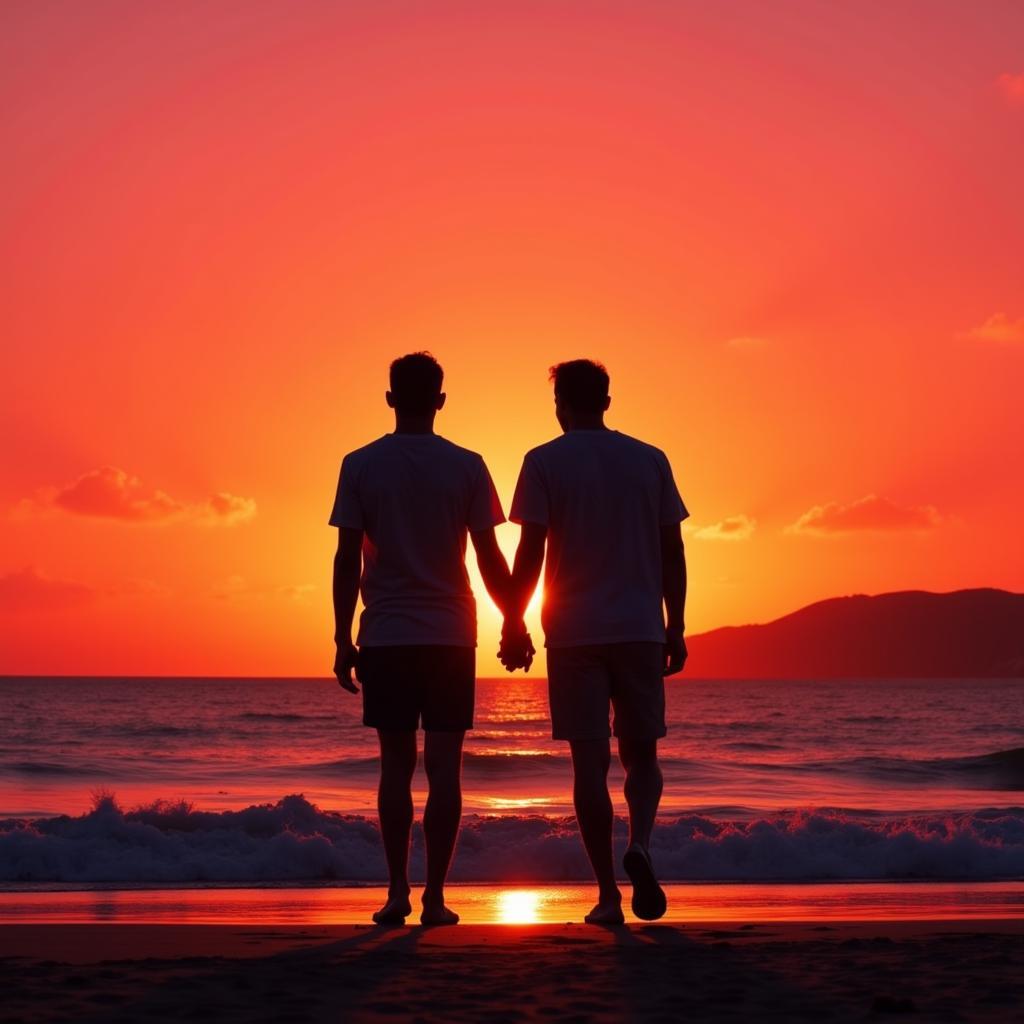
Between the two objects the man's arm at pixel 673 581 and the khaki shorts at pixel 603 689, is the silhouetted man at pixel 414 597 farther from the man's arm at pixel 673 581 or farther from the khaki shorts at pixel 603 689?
the man's arm at pixel 673 581

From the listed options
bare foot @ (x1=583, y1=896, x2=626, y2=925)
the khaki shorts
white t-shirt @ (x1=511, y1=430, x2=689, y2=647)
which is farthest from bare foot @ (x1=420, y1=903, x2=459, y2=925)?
white t-shirt @ (x1=511, y1=430, x2=689, y2=647)

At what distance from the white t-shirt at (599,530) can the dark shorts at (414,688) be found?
40 cm

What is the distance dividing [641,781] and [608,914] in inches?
20.3

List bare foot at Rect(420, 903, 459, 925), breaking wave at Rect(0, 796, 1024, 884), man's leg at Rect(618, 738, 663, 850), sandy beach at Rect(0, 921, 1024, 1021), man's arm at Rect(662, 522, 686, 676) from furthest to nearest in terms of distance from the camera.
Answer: breaking wave at Rect(0, 796, 1024, 884)
man's arm at Rect(662, 522, 686, 676)
bare foot at Rect(420, 903, 459, 925)
man's leg at Rect(618, 738, 663, 850)
sandy beach at Rect(0, 921, 1024, 1021)

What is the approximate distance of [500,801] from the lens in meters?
19.0

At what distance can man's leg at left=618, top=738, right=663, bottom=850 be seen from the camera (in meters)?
5.20

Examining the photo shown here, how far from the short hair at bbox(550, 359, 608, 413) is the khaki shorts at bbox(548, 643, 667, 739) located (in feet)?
3.21

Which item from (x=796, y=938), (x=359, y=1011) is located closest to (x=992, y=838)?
(x=796, y=938)

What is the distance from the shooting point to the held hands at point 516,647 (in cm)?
523

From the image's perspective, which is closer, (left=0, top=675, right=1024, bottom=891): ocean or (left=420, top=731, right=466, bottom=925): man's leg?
(left=420, top=731, right=466, bottom=925): man's leg

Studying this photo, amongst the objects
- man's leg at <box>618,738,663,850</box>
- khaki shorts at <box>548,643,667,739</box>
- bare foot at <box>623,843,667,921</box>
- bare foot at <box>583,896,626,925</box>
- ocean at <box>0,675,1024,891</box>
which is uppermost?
khaki shorts at <box>548,643,667,739</box>

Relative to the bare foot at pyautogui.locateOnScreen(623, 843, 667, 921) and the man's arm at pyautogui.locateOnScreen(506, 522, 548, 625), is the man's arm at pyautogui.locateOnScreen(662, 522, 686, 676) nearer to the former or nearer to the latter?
the man's arm at pyautogui.locateOnScreen(506, 522, 548, 625)

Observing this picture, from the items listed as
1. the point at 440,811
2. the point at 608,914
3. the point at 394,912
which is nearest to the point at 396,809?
the point at 440,811

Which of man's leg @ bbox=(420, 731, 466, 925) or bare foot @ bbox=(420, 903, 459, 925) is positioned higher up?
man's leg @ bbox=(420, 731, 466, 925)
